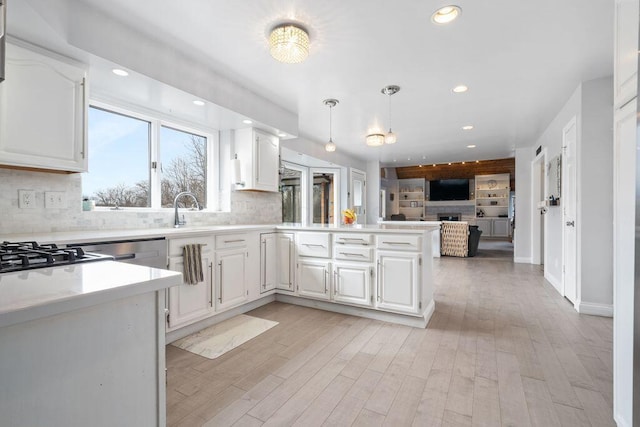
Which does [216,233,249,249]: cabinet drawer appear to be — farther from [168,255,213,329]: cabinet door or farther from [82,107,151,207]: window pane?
[82,107,151,207]: window pane

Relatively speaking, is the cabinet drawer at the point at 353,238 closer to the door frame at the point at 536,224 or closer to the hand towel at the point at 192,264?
the hand towel at the point at 192,264

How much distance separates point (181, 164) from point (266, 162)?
A: 104cm

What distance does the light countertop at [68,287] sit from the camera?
579 mm

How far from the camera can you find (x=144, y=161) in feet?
10.2

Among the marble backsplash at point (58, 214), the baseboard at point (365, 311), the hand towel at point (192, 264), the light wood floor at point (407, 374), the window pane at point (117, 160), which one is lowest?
the light wood floor at point (407, 374)

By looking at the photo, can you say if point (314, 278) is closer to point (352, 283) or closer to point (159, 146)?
point (352, 283)

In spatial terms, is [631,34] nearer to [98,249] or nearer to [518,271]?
[98,249]

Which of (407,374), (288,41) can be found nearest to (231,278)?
(407,374)

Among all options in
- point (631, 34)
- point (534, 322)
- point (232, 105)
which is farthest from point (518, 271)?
A: point (232, 105)

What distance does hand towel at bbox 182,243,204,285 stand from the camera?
2512mm

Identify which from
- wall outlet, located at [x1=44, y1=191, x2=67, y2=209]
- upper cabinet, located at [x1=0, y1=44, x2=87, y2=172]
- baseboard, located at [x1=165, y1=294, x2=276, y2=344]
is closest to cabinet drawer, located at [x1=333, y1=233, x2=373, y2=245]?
baseboard, located at [x1=165, y1=294, x2=276, y2=344]

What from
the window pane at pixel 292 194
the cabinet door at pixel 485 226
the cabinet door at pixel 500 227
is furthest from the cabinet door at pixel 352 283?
the cabinet door at pixel 500 227

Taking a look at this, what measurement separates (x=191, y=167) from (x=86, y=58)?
1.61 metres

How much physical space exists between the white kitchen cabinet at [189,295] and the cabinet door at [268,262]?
0.72 meters
